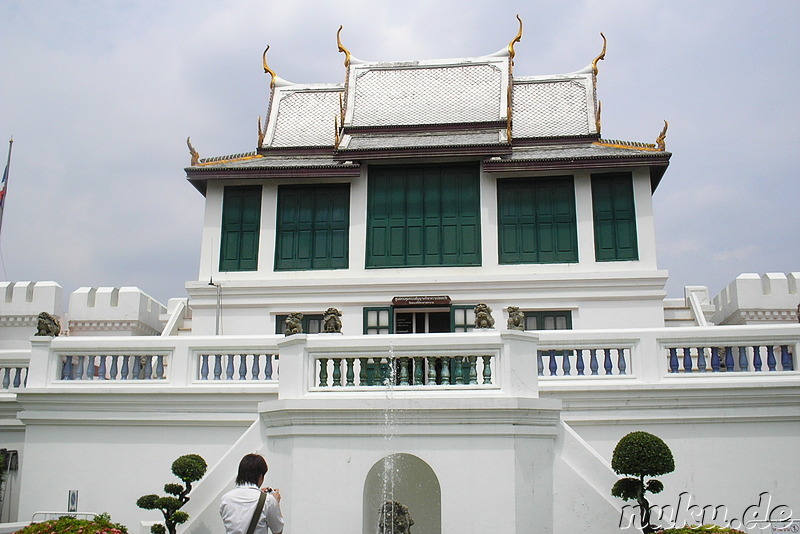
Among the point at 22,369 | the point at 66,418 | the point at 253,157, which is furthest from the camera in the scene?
the point at 253,157

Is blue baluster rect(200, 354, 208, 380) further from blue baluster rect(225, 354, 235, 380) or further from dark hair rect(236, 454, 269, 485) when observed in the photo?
dark hair rect(236, 454, 269, 485)

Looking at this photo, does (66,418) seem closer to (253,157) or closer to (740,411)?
(253,157)

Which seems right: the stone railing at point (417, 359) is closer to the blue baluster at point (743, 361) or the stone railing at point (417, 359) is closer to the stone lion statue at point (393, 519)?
the blue baluster at point (743, 361)

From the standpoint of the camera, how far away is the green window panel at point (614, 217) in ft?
54.6

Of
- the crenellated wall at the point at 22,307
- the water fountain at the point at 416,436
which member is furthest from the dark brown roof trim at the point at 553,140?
the crenellated wall at the point at 22,307

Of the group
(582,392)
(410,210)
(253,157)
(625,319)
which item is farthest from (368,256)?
(582,392)

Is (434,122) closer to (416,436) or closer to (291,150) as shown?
(291,150)

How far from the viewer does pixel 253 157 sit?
18.4 meters

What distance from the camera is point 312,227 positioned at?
1742 centimetres

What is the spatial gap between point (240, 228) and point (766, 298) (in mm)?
11741

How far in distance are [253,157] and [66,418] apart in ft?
25.7

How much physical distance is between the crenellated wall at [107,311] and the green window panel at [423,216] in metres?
5.78

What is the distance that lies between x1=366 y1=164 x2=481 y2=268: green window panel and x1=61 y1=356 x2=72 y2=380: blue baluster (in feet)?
20.9

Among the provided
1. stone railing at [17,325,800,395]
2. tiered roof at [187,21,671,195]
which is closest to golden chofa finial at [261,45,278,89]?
tiered roof at [187,21,671,195]
